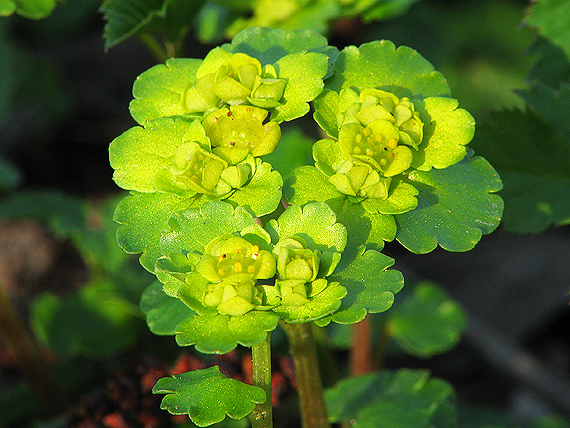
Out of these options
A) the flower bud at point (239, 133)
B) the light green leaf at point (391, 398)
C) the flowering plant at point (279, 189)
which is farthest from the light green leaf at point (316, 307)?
the light green leaf at point (391, 398)

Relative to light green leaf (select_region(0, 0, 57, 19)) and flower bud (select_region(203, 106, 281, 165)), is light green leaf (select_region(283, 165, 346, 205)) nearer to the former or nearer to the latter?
flower bud (select_region(203, 106, 281, 165))

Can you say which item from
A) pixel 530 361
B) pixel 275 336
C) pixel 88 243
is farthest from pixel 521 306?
pixel 88 243

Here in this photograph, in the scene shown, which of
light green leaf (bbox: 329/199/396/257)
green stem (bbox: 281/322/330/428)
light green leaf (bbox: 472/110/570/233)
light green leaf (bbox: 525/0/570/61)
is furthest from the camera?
light green leaf (bbox: 525/0/570/61)

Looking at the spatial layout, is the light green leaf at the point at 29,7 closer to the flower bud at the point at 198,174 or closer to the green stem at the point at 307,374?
the flower bud at the point at 198,174

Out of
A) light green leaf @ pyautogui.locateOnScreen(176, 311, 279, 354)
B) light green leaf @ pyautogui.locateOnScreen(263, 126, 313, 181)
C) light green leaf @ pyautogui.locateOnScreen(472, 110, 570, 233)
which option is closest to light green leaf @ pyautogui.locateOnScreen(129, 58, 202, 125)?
light green leaf @ pyautogui.locateOnScreen(176, 311, 279, 354)

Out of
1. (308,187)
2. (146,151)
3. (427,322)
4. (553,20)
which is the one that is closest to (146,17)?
(146,151)

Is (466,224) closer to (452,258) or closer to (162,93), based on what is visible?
(162,93)
